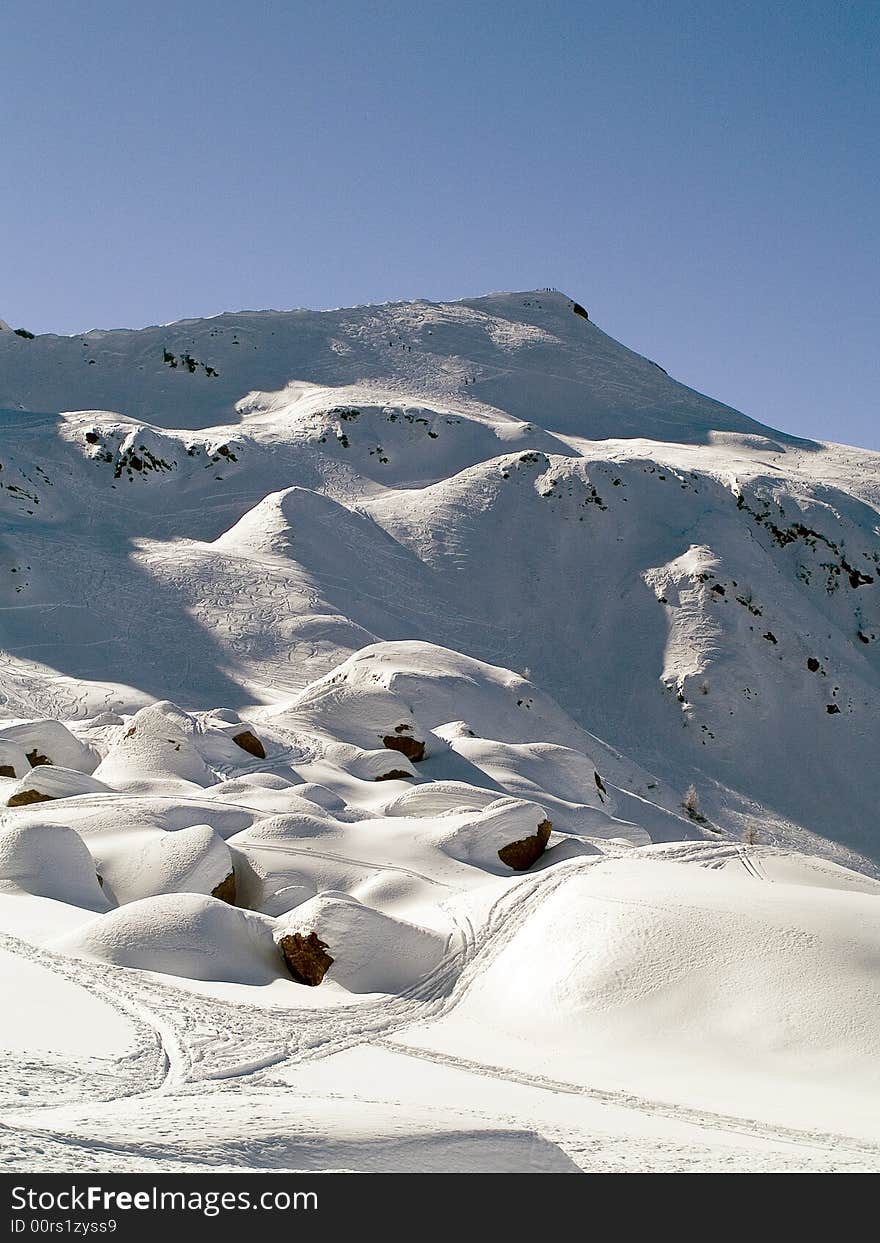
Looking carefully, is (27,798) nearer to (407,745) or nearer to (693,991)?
(407,745)

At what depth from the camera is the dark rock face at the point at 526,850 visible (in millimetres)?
10766

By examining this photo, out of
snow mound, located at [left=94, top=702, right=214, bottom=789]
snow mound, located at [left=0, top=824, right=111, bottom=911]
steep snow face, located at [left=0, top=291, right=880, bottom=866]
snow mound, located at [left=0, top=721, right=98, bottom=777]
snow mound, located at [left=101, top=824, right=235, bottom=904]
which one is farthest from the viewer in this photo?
steep snow face, located at [left=0, top=291, right=880, bottom=866]

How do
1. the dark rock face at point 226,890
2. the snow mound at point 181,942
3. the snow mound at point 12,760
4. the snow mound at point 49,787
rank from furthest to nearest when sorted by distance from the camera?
1. the snow mound at point 12,760
2. the snow mound at point 49,787
3. the dark rock face at point 226,890
4. the snow mound at point 181,942

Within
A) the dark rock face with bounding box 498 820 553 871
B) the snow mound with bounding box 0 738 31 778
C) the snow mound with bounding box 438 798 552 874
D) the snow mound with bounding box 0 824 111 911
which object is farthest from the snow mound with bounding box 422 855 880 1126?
the snow mound with bounding box 0 738 31 778

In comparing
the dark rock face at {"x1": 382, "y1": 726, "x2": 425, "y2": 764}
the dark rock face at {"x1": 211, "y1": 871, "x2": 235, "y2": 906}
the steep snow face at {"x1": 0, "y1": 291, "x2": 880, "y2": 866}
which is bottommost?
the dark rock face at {"x1": 211, "y1": 871, "x2": 235, "y2": 906}

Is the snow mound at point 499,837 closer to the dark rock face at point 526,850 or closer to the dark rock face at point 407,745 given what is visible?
the dark rock face at point 526,850

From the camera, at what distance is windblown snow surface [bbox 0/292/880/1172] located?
523 centimetres

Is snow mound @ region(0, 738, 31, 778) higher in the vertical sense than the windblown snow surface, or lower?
lower

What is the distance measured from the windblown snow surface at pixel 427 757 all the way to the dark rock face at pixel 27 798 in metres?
0.05

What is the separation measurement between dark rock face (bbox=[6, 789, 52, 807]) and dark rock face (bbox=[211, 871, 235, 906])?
295 cm

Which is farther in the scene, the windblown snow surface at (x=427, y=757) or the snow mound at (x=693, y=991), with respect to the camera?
the snow mound at (x=693, y=991)

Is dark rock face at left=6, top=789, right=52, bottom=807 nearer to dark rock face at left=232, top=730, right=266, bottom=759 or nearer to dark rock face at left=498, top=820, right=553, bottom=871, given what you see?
dark rock face at left=232, top=730, right=266, bottom=759

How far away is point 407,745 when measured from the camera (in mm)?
16203

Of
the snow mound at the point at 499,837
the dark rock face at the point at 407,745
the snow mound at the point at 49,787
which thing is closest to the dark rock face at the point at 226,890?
the snow mound at the point at 499,837
